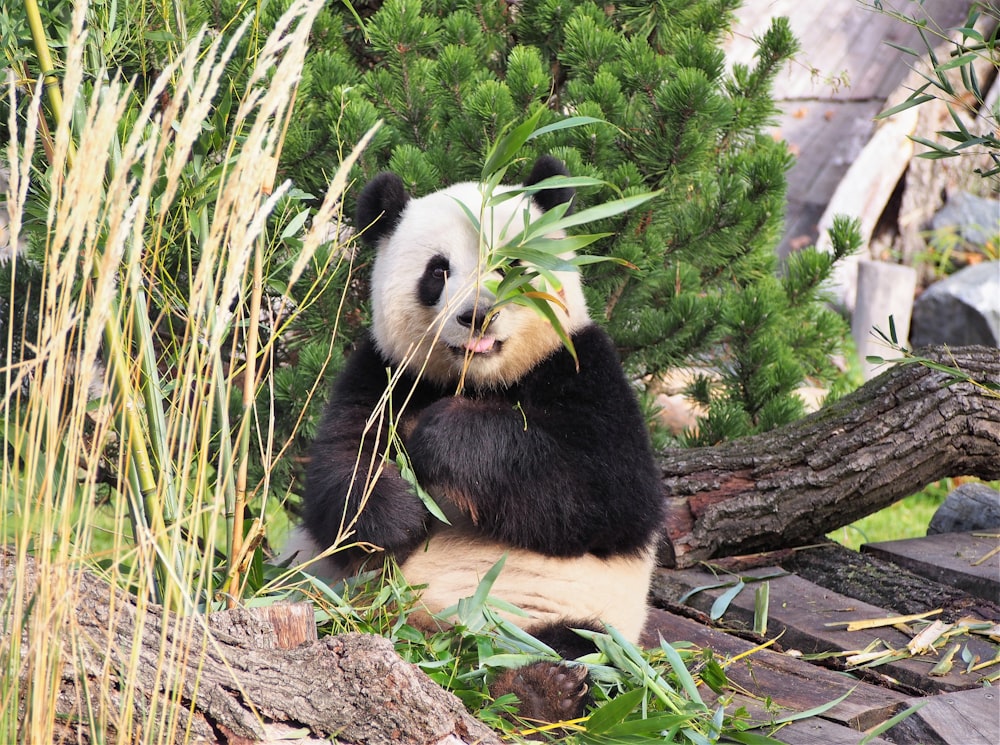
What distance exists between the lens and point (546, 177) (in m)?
2.59

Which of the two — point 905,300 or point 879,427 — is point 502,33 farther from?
point 905,300

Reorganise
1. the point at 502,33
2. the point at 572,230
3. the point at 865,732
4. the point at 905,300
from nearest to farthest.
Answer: the point at 865,732 → the point at 572,230 → the point at 502,33 → the point at 905,300

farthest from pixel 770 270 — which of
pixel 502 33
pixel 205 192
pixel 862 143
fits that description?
pixel 862 143

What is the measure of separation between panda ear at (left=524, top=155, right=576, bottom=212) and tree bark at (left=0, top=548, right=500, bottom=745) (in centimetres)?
129

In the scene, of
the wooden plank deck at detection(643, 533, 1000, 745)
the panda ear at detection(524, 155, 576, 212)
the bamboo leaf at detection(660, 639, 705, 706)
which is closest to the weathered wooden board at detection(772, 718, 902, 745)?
the wooden plank deck at detection(643, 533, 1000, 745)

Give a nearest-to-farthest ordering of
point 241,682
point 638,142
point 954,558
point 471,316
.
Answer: point 241,682 → point 471,316 → point 954,558 → point 638,142

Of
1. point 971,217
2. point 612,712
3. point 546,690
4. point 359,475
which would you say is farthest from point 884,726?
point 971,217

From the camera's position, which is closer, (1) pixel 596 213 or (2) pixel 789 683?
(1) pixel 596 213

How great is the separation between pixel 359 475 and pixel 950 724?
1.41m

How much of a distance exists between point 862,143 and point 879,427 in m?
6.76

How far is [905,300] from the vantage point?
8211mm

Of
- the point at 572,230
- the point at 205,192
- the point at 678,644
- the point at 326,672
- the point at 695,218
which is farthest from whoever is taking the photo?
the point at 695,218

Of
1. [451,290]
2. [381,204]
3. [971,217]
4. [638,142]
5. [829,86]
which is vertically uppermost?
[829,86]

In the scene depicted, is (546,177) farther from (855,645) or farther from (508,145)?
(855,645)
